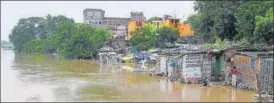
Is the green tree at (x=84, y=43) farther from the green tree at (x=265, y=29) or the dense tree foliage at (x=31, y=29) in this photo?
the dense tree foliage at (x=31, y=29)

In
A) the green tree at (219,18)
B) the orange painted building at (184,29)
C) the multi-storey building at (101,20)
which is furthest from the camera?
the multi-storey building at (101,20)

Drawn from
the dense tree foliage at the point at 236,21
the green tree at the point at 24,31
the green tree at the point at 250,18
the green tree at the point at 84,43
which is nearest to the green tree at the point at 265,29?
the dense tree foliage at the point at 236,21

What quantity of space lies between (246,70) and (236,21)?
1271cm

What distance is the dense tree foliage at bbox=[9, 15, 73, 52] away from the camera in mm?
82688

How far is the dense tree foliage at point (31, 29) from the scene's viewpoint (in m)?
82.7

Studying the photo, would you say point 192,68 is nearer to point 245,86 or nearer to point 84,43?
point 245,86

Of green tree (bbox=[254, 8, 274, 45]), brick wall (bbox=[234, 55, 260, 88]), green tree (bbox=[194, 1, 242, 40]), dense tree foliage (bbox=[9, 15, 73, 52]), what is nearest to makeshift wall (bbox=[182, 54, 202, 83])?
brick wall (bbox=[234, 55, 260, 88])

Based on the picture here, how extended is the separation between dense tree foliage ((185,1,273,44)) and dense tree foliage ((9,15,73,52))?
168 feet

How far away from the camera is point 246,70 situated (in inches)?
737

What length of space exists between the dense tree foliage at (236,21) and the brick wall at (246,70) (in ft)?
22.4

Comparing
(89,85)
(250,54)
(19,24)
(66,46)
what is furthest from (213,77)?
(19,24)

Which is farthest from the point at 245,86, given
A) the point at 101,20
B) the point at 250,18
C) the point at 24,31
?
the point at 24,31

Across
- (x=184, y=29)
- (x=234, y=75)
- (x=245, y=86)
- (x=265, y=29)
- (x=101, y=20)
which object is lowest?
(x=245, y=86)

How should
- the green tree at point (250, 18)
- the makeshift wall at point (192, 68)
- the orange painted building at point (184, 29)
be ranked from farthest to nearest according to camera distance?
the orange painted building at point (184, 29) → the green tree at point (250, 18) → the makeshift wall at point (192, 68)
